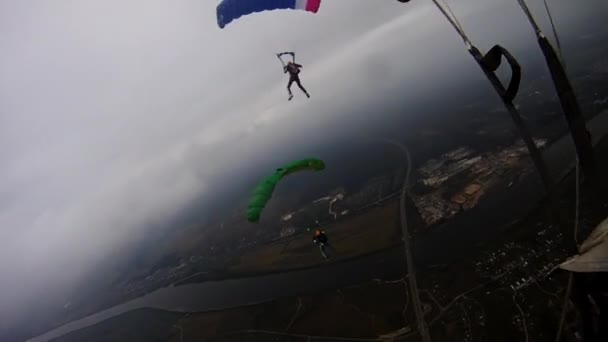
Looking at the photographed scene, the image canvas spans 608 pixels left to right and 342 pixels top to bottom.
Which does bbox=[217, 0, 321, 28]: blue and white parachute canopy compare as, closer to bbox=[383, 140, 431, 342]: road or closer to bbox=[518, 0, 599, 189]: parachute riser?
bbox=[518, 0, 599, 189]: parachute riser

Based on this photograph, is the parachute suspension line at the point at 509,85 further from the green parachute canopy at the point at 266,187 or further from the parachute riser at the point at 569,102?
the green parachute canopy at the point at 266,187

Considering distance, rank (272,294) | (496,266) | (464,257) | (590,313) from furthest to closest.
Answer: (272,294) < (464,257) < (496,266) < (590,313)

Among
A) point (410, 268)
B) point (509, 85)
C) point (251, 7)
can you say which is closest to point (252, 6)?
point (251, 7)

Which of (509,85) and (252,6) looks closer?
(509,85)

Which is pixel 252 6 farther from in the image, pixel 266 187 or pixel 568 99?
pixel 568 99

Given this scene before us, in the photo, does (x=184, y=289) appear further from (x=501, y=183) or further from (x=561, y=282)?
(x=561, y=282)

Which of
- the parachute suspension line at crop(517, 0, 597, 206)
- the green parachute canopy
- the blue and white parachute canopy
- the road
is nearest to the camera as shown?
the parachute suspension line at crop(517, 0, 597, 206)

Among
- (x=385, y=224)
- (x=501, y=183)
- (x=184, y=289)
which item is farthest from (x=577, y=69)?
(x=184, y=289)

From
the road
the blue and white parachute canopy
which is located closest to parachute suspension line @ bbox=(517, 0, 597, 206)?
the blue and white parachute canopy
